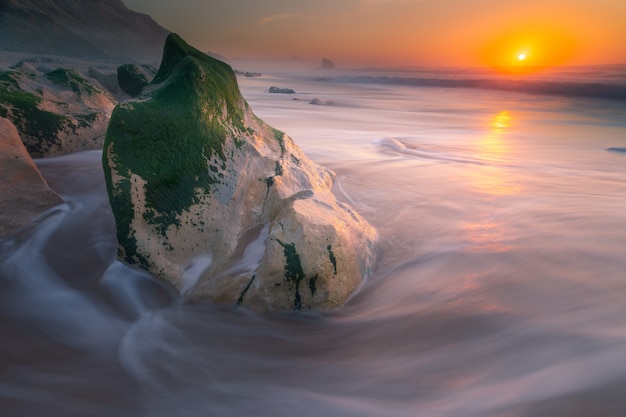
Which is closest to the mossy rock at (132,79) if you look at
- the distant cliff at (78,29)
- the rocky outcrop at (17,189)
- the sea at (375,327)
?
the sea at (375,327)

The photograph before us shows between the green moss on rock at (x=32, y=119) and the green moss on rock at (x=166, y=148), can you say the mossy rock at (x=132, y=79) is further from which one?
the green moss on rock at (x=166, y=148)

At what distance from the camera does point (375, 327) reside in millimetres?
2316

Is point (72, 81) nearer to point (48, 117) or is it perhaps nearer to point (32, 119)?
point (48, 117)

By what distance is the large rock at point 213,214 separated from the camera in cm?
236

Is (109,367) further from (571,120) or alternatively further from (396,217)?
(571,120)

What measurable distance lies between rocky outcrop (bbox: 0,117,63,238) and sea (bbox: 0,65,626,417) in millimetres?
124

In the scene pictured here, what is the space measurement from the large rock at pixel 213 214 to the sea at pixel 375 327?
0.47ft

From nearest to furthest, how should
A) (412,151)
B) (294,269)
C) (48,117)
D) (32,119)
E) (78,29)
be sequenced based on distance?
(294,269) < (32,119) < (48,117) < (412,151) < (78,29)

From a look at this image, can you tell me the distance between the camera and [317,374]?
1.92m

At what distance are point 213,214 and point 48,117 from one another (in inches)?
157

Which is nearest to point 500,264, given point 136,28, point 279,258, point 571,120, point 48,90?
point 279,258

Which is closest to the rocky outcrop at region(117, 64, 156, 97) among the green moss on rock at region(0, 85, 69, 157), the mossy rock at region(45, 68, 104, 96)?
the mossy rock at region(45, 68, 104, 96)

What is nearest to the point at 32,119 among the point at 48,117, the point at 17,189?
the point at 48,117

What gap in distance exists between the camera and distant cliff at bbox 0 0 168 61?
7556 centimetres
